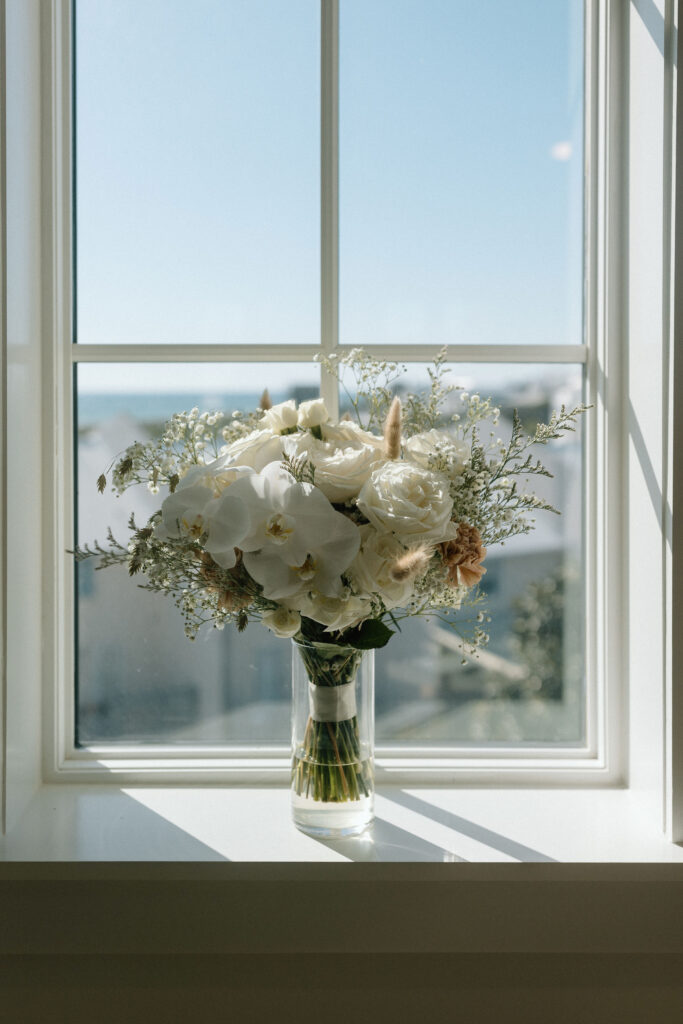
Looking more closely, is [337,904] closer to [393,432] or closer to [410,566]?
[410,566]

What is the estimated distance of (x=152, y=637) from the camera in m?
1.33

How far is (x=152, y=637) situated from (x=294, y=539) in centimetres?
54

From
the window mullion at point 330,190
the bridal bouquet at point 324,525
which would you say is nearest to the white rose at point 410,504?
the bridal bouquet at point 324,525

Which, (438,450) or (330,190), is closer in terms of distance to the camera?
A: (438,450)

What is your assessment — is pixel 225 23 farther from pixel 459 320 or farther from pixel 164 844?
pixel 164 844

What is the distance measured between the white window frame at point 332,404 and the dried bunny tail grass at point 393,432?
38cm

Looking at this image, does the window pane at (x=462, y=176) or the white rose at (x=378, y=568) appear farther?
the window pane at (x=462, y=176)

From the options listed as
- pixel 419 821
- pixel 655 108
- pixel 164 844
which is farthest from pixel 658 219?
pixel 164 844

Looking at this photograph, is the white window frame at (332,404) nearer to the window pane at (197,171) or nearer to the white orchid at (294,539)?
the window pane at (197,171)

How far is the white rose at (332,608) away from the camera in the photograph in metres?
0.92

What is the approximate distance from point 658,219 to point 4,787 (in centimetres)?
122

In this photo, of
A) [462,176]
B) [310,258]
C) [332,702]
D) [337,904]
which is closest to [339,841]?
[337,904]

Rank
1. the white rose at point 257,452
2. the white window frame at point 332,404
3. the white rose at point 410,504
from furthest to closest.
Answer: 1. the white window frame at point 332,404
2. the white rose at point 257,452
3. the white rose at point 410,504

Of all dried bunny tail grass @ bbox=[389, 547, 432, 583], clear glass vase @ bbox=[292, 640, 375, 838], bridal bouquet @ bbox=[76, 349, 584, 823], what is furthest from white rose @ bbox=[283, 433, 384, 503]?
clear glass vase @ bbox=[292, 640, 375, 838]
